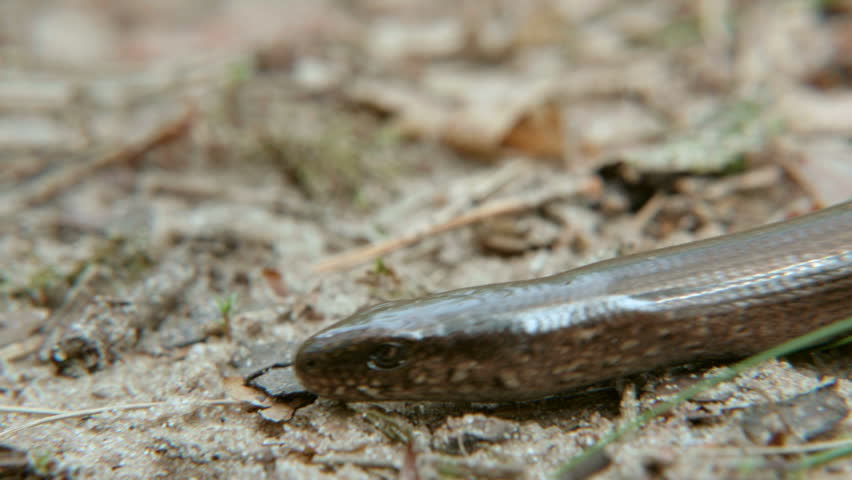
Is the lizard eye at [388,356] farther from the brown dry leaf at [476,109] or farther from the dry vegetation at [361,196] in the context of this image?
the brown dry leaf at [476,109]

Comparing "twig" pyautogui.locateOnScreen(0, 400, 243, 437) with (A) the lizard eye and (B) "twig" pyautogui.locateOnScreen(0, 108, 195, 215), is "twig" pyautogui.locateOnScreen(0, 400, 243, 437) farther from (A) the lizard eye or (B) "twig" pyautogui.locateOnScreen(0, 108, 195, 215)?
(B) "twig" pyautogui.locateOnScreen(0, 108, 195, 215)

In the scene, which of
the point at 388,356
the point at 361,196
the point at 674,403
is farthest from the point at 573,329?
the point at 361,196

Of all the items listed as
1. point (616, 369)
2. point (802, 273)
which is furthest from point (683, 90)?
point (616, 369)

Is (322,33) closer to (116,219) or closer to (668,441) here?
(116,219)

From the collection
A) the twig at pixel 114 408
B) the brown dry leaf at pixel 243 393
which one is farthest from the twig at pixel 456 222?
the twig at pixel 114 408

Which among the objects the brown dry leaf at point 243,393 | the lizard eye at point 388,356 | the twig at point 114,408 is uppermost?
the lizard eye at point 388,356

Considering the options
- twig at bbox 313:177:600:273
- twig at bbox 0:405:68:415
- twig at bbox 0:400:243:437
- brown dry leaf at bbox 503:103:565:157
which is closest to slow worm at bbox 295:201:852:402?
twig at bbox 0:400:243:437
